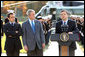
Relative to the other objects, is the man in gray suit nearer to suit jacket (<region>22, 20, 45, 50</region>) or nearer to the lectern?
suit jacket (<region>22, 20, 45, 50</region>)

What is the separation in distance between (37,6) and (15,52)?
52.6 meters

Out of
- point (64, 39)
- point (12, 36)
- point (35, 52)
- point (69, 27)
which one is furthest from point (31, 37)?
point (64, 39)

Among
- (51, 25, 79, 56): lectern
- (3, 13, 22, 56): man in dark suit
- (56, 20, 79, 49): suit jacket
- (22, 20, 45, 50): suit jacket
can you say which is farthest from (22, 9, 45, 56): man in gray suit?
(51, 25, 79, 56): lectern

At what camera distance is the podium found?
4.21 metres

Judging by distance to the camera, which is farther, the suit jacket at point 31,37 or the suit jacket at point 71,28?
the suit jacket at point 31,37

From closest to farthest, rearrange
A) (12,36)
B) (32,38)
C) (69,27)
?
(69,27) → (32,38) → (12,36)

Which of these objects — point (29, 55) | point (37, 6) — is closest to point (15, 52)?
point (29, 55)

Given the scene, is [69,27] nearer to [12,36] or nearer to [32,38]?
[32,38]

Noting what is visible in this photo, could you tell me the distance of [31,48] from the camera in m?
4.95

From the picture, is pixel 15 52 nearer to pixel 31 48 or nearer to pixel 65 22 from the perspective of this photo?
pixel 31 48

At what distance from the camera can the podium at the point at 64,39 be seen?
13.8ft

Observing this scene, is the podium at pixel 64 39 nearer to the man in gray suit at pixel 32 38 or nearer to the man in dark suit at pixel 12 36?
the man in gray suit at pixel 32 38

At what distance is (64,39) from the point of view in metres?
4.21

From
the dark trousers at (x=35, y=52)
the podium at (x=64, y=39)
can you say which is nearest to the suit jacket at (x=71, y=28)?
the podium at (x=64, y=39)
